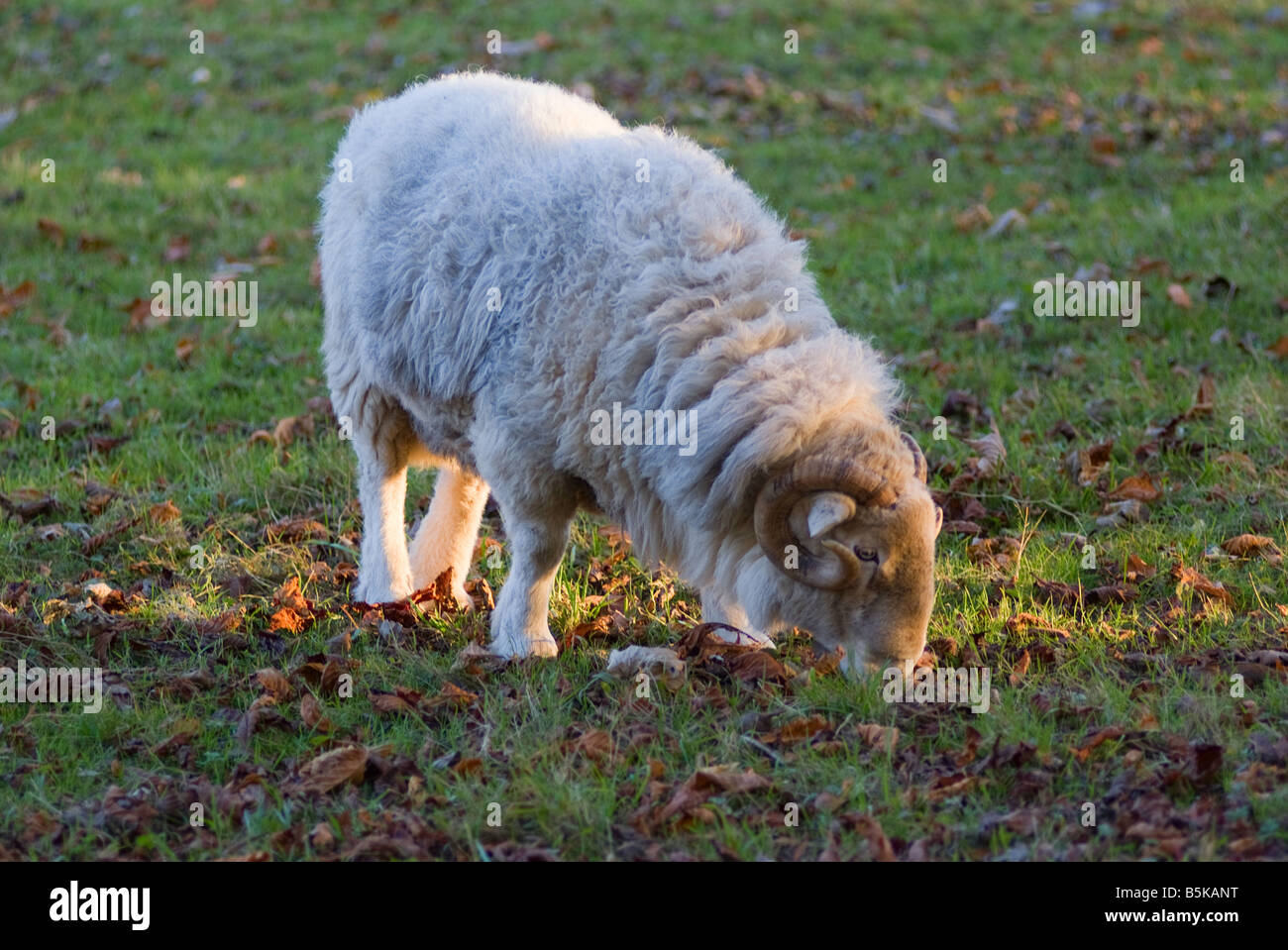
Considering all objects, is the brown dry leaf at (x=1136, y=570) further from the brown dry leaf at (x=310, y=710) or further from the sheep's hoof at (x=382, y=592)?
the brown dry leaf at (x=310, y=710)

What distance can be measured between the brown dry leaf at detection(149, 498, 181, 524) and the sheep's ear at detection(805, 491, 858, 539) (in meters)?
3.31

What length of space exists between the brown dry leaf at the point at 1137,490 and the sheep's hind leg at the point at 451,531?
2.82 meters

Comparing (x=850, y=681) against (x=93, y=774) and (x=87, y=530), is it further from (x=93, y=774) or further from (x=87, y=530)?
(x=87, y=530)

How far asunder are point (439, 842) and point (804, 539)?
1.47 m

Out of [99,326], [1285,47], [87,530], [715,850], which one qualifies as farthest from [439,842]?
[1285,47]

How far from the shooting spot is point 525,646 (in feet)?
17.4

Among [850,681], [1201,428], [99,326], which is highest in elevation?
[99,326]

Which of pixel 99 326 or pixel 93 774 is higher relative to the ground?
pixel 99 326

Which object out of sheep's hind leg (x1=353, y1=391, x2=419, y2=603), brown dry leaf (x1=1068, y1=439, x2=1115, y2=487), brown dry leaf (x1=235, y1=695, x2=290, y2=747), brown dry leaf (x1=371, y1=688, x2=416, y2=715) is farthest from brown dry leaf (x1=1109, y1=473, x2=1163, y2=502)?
brown dry leaf (x1=235, y1=695, x2=290, y2=747)

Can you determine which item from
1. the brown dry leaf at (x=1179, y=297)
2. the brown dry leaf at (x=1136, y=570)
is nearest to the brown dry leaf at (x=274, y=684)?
the brown dry leaf at (x=1136, y=570)

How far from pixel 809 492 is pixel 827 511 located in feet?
0.40

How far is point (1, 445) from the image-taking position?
24.0ft

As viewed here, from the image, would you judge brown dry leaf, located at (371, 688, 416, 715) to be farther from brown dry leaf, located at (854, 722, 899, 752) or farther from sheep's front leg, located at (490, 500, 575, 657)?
brown dry leaf, located at (854, 722, 899, 752)

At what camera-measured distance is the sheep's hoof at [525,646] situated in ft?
17.3
